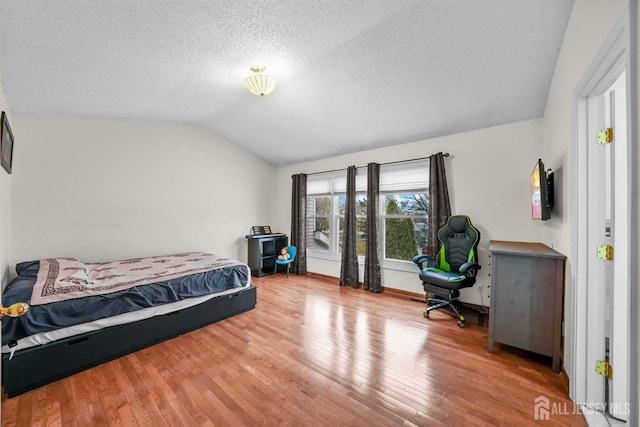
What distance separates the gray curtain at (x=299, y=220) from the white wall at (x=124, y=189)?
1012 mm

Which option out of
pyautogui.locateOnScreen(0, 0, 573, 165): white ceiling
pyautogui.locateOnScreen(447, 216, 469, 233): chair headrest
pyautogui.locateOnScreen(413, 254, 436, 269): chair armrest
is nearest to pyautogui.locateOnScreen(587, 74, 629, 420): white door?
pyautogui.locateOnScreen(0, 0, 573, 165): white ceiling

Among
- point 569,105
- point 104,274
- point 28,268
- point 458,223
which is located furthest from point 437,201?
point 28,268

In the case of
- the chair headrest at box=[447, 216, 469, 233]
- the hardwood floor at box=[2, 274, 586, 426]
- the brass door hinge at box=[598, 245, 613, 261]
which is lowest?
the hardwood floor at box=[2, 274, 586, 426]

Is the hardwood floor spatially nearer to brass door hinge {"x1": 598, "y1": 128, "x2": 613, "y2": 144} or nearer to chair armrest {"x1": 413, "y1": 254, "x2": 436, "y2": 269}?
chair armrest {"x1": 413, "y1": 254, "x2": 436, "y2": 269}

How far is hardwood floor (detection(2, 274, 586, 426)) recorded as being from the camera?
64.3 inches

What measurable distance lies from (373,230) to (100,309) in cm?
348

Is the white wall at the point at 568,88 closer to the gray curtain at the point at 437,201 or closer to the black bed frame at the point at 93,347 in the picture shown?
the gray curtain at the point at 437,201

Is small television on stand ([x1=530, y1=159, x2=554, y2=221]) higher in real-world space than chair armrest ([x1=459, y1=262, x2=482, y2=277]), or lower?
higher

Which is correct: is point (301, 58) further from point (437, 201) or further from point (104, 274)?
point (104, 274)

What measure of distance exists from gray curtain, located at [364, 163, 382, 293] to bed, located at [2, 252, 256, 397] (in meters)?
1.89

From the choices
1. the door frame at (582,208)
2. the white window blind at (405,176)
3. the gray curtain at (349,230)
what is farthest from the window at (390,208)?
the door frame at (582,208)

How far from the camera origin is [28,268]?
2.85m

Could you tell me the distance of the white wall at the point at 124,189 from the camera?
Answer: 10.6 ft

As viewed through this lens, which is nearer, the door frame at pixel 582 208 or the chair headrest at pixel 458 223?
the door frame at pixel 582 208
